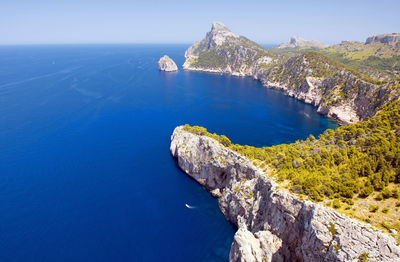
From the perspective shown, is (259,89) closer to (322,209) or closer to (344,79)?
(344,79)

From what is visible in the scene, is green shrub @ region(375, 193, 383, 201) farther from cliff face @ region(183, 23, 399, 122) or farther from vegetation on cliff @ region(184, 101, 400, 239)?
cliff face @ region(183, 23, 399, 122)

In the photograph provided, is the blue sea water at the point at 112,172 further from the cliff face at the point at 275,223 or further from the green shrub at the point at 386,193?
the green shrub at the point at 386,193

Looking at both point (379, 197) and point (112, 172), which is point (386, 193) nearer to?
point (379, 197)

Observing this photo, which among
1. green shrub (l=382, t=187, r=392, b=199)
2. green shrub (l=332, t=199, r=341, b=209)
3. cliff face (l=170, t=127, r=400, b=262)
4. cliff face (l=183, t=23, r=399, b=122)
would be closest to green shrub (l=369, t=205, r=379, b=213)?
green shrub (l=382, t=187, r=392, b=199)

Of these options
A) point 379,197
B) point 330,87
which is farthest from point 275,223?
point 330,87

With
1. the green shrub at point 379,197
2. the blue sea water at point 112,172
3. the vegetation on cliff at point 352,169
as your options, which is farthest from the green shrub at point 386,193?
the blue sea water at point 112,172

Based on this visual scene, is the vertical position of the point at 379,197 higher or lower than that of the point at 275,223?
higher
